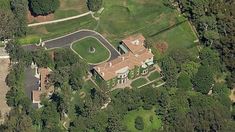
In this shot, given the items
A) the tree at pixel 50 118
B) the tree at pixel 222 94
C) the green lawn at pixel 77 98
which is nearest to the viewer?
the tree at pixel 50 118

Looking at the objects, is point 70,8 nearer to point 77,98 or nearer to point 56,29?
point 56,29

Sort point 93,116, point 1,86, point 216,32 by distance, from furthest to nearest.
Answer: point 216,32 < point 1,86 < point 93,116

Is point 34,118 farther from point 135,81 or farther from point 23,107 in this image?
point 135,81

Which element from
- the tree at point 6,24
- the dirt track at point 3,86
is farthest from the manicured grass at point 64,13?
the dirt track at point 3,86

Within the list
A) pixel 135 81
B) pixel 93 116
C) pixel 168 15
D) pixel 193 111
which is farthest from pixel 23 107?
pixel 168 15

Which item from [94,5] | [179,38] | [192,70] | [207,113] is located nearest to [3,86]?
[94,5]

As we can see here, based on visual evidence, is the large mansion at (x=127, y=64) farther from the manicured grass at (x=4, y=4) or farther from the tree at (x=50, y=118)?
the manicured grass at (x=4, y=4)
